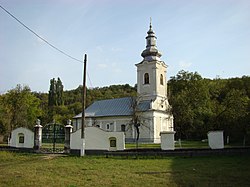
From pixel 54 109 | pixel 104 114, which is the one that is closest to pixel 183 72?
pixel 104 114

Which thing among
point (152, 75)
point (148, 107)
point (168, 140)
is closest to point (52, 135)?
point (168, 140)

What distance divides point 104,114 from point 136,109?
29.1 feet

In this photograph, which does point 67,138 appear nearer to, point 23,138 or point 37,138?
point 37,138

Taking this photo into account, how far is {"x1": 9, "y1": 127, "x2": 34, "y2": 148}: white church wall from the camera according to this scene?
20.8m

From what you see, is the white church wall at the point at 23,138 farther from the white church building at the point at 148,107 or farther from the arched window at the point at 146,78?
the arched window at the point at 146,78

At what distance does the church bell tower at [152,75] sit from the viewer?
37969mm

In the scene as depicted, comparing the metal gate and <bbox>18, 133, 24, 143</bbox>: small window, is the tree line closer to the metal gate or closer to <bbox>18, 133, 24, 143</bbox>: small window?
<bbox>18, 133, 24, 143</bbox>: small window

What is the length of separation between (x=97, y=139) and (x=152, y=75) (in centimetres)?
2158

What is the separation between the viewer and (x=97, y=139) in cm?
1812

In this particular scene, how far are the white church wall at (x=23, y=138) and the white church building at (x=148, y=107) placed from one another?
16316 millimetres

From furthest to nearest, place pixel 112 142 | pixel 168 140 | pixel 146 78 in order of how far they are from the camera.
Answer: pixel 146 78, pixel 112 142, pixel 168 140

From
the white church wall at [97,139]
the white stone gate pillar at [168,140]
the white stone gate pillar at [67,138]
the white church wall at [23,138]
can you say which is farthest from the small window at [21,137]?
the white stone gate pillar at [168,140]

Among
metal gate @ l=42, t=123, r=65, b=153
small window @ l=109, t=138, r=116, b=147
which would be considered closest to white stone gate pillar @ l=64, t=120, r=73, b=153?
metal gate @ l=42, t=123, r=65, b=153

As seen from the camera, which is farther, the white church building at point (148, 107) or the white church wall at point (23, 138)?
the white church building at point (148, 107)
